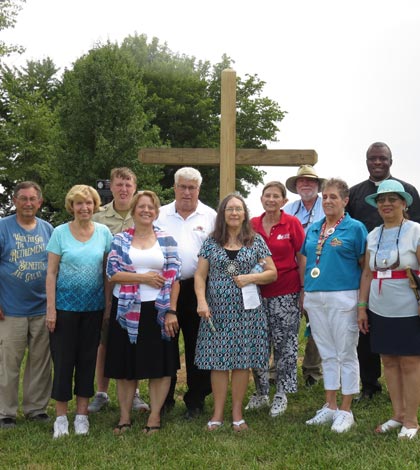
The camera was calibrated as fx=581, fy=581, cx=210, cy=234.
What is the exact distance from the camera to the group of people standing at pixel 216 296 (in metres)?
4.63

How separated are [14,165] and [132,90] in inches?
310

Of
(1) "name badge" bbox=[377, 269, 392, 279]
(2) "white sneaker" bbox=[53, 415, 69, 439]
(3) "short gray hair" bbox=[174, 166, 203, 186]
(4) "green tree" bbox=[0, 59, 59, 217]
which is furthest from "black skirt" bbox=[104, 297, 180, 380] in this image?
(4) "green tree" bbox=[0, 59, 59, 217]

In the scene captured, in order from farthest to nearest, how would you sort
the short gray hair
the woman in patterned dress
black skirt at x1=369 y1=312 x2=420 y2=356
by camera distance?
1. the short gray hair
2. the woman in patterned dress
3. black skirt at x1=369 y1=312 x2=420 y2=356

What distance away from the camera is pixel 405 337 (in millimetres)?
4457

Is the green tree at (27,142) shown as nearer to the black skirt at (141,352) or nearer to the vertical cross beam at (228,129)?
the vertical cross beam at (228,129)

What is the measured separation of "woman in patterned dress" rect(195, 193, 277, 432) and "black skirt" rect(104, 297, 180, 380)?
12.2 inches

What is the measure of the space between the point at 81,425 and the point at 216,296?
159 centimetres

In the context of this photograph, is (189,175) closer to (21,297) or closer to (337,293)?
(337,293)

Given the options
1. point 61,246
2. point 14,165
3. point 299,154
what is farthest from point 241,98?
point 61,246

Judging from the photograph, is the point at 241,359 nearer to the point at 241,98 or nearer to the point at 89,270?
the point at 89,270

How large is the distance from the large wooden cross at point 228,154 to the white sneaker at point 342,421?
8.66ft

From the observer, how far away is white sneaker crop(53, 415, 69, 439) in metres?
4.86

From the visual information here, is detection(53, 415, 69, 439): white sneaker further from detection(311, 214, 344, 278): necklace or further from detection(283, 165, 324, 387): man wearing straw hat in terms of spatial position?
detection(283, 165, 324, 387): man wearing straw hat

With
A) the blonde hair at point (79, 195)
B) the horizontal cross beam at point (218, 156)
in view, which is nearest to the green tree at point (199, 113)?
the horizontal cross beam at point (218, 156)
